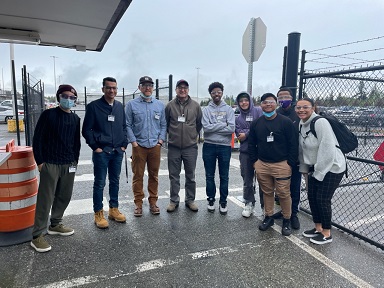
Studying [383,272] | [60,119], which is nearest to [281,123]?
[383,272]

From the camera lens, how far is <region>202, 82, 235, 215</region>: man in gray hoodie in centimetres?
458

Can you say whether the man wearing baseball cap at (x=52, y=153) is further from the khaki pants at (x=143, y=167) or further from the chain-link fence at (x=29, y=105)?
the chain-link fence at (x=29, y=105)

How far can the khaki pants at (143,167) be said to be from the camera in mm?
4508

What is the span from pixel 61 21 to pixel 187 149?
258cm

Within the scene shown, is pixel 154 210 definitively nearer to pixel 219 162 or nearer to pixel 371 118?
pixel 219 162

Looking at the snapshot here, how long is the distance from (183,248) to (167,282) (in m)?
0.72

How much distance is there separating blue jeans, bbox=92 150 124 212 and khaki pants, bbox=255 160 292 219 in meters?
2.10

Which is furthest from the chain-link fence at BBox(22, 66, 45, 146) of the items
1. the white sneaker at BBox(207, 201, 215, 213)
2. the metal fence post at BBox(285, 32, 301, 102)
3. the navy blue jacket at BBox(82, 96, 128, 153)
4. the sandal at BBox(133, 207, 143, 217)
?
the metal fence post at BBox(285, 32, 301, 102)

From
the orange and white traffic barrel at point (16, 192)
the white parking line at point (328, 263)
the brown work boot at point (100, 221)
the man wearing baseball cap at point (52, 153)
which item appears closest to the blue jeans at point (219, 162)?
the white parking line at point (328, 263)

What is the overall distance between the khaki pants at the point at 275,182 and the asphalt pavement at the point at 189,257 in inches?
15.0

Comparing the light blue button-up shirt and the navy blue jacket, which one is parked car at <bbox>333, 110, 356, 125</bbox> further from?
the navy blue jacket

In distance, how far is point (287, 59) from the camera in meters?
4.86

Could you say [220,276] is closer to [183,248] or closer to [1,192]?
[183,248]

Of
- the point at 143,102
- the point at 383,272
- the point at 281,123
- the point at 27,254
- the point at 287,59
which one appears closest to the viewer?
the point at 383,272
